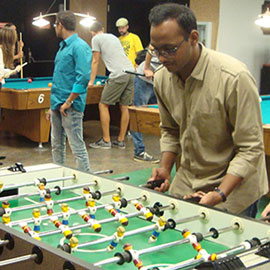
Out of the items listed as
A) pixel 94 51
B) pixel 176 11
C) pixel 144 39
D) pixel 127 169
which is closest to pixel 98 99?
pixel 94 51

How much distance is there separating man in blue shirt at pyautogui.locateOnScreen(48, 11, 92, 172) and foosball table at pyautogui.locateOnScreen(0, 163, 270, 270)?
190 cm

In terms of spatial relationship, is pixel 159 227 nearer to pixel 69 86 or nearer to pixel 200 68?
pixel 200 68

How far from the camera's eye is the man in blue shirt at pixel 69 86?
4.55m

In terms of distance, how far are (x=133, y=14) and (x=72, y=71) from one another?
18.6ft

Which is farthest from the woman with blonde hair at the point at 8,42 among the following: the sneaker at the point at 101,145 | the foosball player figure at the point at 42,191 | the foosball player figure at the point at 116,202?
the foosball player figure at the point at 116,202

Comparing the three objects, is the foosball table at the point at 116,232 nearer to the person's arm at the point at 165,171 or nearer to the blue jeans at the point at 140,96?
the person's arm at the point at 165,171

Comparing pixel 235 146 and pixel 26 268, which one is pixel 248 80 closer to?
pixel 235 146

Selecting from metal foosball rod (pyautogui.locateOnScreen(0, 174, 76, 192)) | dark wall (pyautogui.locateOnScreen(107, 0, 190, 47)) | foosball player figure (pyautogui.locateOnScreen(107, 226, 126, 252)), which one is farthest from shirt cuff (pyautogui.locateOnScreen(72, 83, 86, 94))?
dark wall (pyautogui.locateOnScreen(107, 0, 190, 47))

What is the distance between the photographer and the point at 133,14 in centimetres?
1002

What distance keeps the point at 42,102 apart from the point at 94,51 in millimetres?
964

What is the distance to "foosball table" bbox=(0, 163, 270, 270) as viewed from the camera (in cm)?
160

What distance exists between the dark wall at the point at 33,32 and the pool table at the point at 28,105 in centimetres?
297

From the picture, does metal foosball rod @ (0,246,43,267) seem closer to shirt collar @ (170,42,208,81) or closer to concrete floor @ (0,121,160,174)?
shirt collar @ (170,42,208,81)

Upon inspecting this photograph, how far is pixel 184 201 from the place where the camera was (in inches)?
85.7
